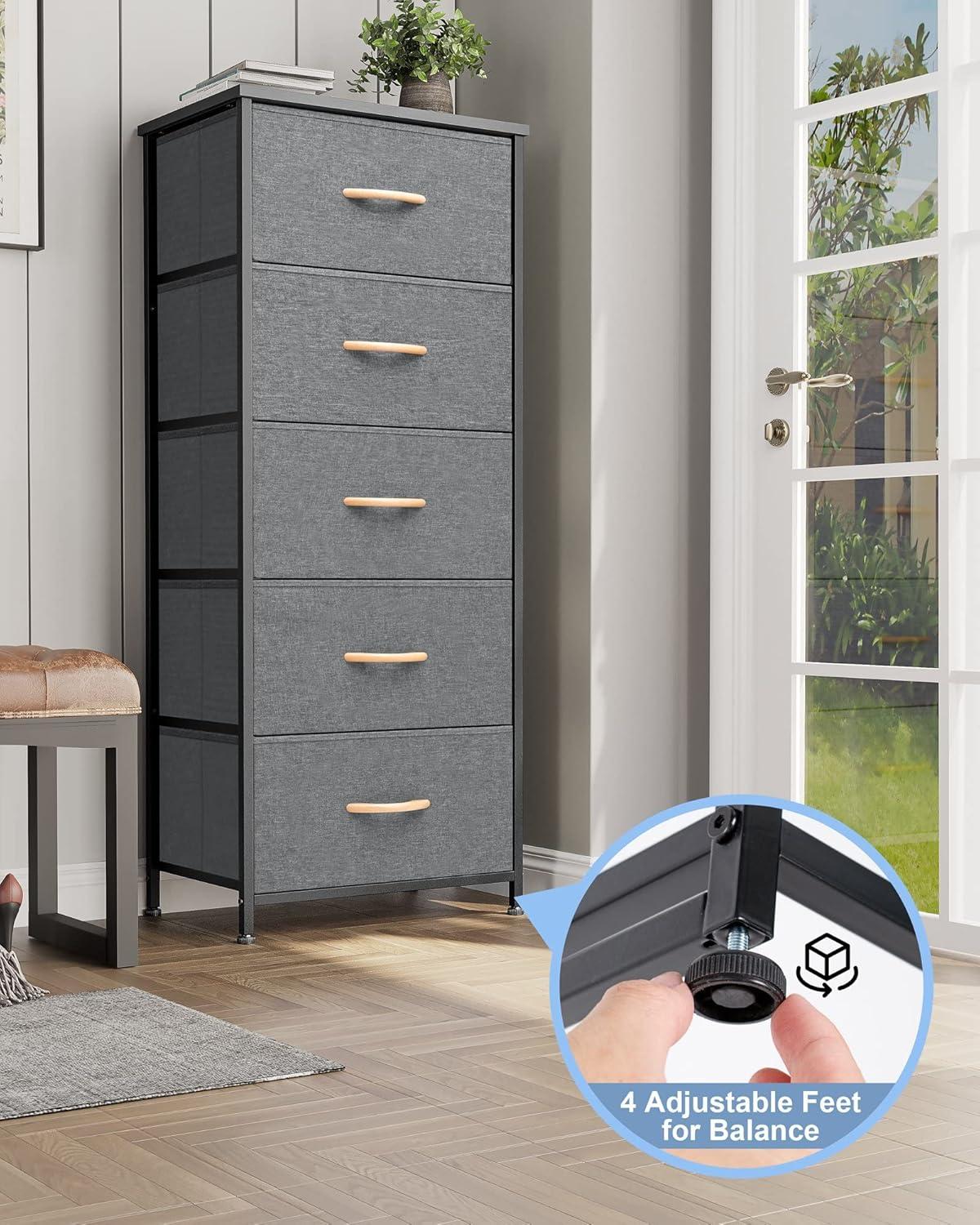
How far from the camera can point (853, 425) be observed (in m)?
3.23

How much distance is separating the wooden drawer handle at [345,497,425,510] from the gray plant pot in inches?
32.5

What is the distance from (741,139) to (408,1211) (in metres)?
2.57

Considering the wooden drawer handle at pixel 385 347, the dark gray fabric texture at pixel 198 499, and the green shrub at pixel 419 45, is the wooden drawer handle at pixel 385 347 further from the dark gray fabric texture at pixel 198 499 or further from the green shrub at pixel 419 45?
the green shrub at pixel 419 45

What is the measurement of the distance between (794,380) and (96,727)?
1.60 meters

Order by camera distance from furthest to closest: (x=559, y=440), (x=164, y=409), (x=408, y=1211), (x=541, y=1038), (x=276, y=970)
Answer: (x=559, y=440) < (x=164, y=409) < (x=276, y=970) < (x=541, y=1038) < (x=408, y=1211)

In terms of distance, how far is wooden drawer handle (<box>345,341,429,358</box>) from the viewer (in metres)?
3.12

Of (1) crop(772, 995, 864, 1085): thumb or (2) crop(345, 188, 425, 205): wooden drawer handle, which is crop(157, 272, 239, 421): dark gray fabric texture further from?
(1) crop(772, 995, 864, 1085): thumb

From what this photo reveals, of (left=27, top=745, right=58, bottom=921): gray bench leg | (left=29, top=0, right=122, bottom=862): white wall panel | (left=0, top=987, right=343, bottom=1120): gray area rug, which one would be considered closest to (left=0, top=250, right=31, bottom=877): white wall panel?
(left=29, top=0, right=122, bottom=862): white wall panel

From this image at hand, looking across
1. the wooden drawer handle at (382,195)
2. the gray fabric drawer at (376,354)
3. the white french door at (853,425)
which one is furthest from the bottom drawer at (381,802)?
the wooden drawer handle at (382,195)

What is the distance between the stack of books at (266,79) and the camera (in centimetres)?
308

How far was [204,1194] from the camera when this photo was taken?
63.4 inches

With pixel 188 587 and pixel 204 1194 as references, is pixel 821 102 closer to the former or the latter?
pixel 188 587

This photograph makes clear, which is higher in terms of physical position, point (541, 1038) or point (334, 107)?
point (334, 107)

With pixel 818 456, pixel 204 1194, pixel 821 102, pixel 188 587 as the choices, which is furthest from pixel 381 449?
pixel 204 1194
